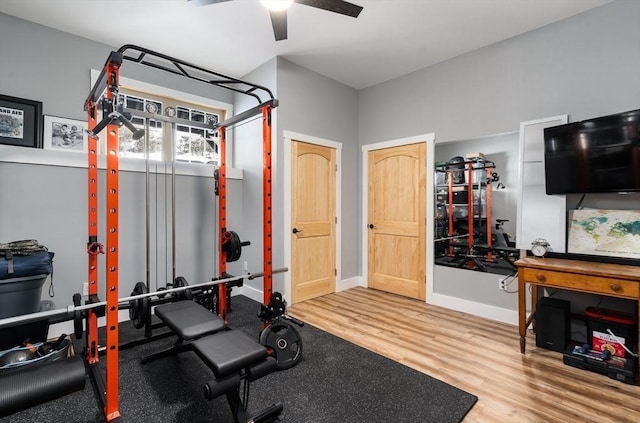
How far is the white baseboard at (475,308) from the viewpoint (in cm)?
321

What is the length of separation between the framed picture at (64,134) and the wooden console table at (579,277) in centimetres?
439

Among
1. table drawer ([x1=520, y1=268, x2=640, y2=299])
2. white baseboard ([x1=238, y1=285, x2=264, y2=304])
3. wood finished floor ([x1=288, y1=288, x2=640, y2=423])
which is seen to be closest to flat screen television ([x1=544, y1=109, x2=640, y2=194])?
table drawer ([x1=520, y1=268, x2=640, y2=299])

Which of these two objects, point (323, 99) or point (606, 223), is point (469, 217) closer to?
point (606, 223)

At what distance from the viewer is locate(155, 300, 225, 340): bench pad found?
200 cm

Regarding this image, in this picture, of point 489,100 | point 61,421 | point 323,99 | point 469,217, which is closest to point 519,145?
point 489,100

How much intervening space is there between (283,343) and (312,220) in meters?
2.01

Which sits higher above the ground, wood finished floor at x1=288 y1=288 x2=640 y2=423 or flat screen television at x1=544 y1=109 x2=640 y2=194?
flat screen television at x1=544 y1=109 x2=640 y2=194

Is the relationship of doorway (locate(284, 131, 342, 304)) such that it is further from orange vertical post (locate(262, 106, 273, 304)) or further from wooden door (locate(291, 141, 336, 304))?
orange vertical post (locate(262, 106, 273, 304))

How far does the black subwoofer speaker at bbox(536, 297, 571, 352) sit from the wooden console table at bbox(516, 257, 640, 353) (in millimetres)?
114

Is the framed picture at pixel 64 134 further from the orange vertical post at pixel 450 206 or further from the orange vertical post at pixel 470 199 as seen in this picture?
the orange vertical post at pixel 470 199

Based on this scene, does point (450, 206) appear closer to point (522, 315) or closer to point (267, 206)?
point (522, 315)

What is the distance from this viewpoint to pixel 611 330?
2346mm

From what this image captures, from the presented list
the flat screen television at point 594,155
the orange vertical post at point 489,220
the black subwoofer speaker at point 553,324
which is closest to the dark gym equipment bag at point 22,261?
the black subwoofer speaker at point 553,324

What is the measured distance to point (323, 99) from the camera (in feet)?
13.9
